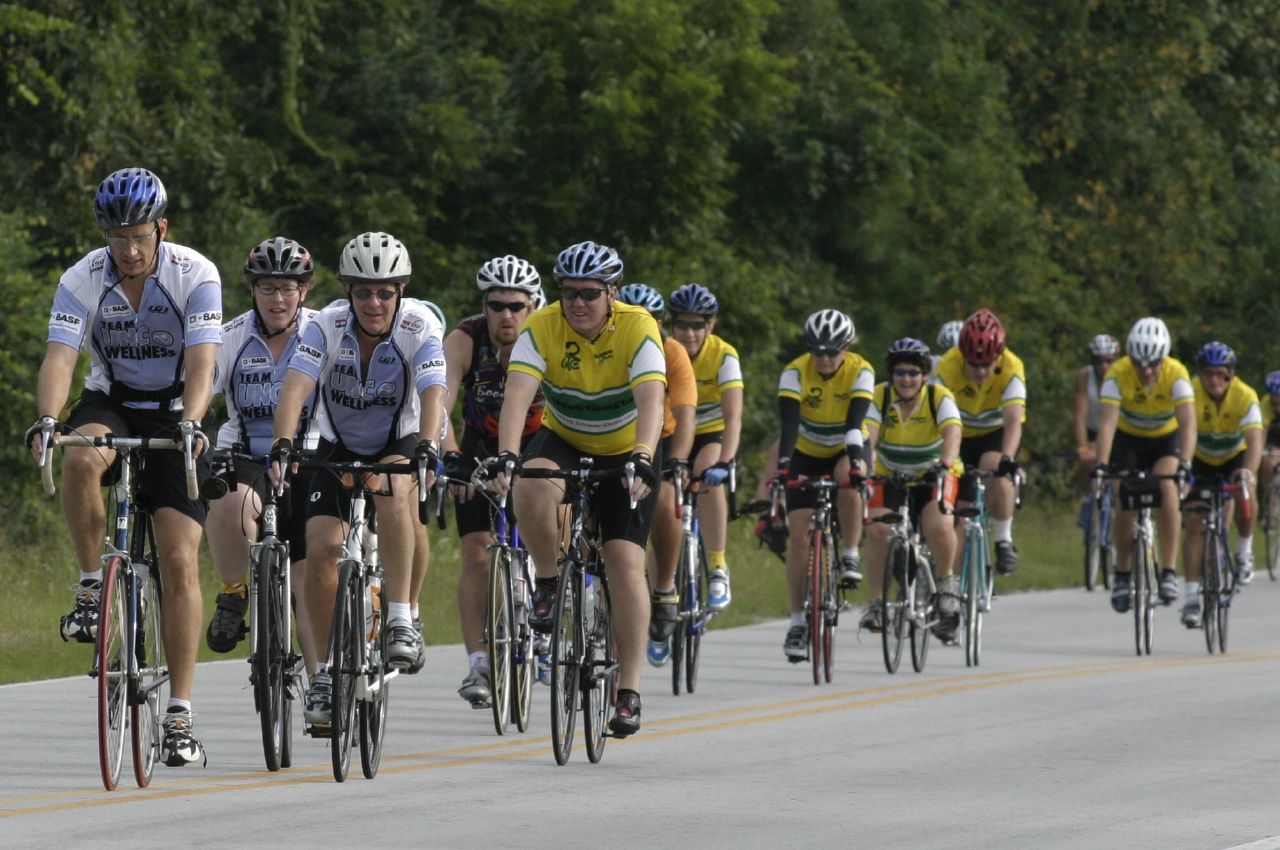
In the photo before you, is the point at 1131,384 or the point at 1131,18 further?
the point at 1131,18

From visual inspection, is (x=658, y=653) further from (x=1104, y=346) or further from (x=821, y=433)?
(x=1104, y=346)

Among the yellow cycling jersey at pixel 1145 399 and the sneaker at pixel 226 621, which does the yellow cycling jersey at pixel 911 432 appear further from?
the sneaker at pixel 226 621

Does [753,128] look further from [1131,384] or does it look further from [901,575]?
[901,575]

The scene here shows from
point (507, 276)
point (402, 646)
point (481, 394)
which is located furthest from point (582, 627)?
point (507, 276)

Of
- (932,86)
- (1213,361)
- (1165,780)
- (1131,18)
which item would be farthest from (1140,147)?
(1165,780)

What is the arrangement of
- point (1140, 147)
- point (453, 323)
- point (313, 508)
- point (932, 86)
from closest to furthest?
point (313, 508), point (453, 323), point (932, 86), point (1140, 147)

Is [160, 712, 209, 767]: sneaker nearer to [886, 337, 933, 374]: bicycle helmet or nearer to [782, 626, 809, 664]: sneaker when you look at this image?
[782, 626, 809, 664]: sneaker

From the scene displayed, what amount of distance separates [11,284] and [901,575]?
7.56 m

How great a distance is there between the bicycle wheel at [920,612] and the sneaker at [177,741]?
656 cm

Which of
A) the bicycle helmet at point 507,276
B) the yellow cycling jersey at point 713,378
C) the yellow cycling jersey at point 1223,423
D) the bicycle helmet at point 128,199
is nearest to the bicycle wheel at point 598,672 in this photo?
the bicycle helmet at point 507,276

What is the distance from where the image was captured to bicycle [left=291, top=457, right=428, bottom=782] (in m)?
9.62

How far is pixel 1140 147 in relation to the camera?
122 feet

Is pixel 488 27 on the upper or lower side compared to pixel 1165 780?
upper

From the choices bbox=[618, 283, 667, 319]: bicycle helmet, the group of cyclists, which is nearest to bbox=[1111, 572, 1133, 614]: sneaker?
the group of cyclists
